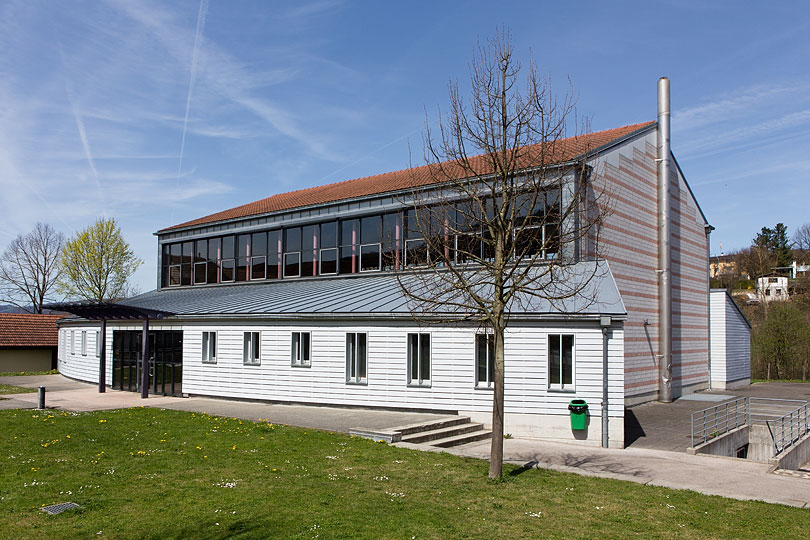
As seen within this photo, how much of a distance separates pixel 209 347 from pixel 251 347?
2073 mm

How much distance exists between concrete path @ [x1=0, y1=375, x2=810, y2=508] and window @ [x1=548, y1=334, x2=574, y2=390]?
5.15 ft

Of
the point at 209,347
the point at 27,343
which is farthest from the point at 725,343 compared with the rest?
the point at 27,343

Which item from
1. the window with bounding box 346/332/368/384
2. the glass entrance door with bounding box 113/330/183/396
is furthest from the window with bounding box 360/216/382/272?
the glass entrance door with bounding box 113/330/183/396

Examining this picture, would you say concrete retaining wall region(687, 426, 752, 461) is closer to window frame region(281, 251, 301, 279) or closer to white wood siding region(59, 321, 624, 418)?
white wood siding region(59, 321, 624, 418)

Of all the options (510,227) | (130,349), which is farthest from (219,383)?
(510,227)

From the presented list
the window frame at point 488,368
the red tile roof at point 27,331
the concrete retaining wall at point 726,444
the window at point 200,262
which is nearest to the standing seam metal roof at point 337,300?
the window frame at point 488,368

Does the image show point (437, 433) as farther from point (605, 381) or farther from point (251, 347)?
point (251, 347)

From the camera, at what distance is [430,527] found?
25.3 feet

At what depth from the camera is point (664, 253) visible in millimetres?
24625

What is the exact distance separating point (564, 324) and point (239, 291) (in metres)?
17.1

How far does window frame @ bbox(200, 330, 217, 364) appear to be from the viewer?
22392mm

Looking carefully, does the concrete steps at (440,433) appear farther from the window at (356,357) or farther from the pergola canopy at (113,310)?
the pergola canopy at (113,310)

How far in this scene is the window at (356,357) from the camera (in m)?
19.2

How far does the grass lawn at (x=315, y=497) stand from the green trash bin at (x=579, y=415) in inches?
174
